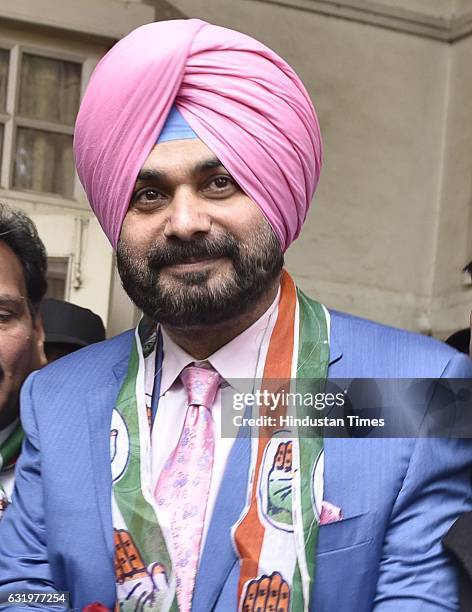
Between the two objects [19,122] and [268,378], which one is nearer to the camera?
[268,378]

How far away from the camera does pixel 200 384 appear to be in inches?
90.8

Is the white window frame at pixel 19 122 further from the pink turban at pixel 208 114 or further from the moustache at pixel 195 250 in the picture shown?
the moustache at pixel 195 250

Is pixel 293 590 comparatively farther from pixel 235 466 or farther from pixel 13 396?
pixel 13 396

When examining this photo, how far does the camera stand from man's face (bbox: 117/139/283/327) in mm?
2199

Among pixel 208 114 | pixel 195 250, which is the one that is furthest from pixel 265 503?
pixel 208 114

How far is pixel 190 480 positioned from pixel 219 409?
0.53 ft

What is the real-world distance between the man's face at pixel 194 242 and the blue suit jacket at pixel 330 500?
0.73 ft

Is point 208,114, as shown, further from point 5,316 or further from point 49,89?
point 49,89

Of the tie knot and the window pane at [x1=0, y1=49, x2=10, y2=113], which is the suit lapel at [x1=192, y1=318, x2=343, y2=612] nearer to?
the tie knot

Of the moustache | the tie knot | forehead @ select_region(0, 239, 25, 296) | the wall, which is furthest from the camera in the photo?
the wall

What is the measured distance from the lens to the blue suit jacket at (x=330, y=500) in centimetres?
208

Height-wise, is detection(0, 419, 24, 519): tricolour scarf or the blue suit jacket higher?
detection(0, 419, 24, 519): tricolour scarf

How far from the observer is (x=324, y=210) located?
5512 mm

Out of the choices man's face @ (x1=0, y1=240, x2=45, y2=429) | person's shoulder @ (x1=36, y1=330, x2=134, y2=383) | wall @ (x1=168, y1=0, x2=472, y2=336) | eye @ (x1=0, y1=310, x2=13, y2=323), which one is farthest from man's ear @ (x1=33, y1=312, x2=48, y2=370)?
wall @ (x1=168, y1=0, x2=472, y2=336)
